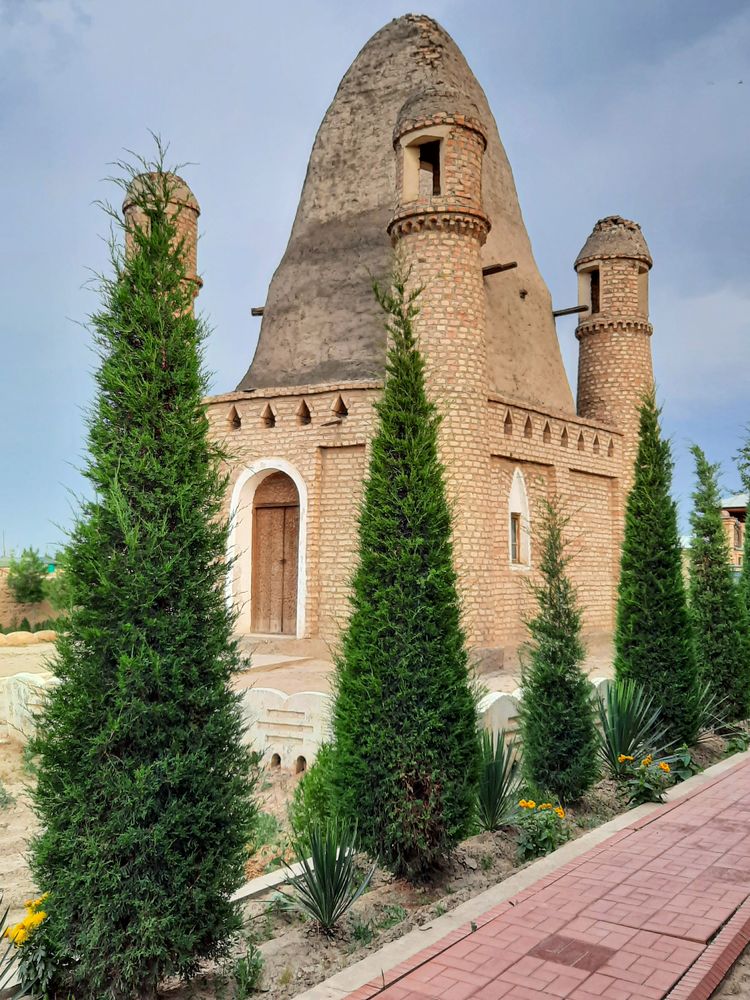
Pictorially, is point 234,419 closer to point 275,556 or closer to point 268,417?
point 268,417

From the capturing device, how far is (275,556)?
17.8 m

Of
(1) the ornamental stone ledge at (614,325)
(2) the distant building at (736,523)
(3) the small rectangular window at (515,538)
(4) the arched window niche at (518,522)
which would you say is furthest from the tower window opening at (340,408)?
(2) the distant building at (736,523)

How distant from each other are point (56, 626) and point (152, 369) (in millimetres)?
1463

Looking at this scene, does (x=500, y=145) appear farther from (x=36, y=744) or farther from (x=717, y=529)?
(x=36, y=744)

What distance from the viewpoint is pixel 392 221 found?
1553cm

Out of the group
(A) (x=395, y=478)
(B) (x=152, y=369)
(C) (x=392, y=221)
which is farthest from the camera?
(C) (x=392, y=221)

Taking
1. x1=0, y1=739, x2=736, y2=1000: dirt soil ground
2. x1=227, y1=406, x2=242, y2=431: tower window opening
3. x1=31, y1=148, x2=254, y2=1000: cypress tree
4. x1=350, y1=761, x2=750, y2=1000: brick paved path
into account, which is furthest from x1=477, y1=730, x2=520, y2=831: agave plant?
x1=227, y1=406, x2=242, y2=431: tower window opening

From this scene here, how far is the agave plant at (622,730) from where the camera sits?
8.84 metres

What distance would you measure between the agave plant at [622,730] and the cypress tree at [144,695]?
5.28m

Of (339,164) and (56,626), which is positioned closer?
(56,626)

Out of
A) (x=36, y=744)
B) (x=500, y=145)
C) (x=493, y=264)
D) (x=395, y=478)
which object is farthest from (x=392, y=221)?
(x=36, y=744)

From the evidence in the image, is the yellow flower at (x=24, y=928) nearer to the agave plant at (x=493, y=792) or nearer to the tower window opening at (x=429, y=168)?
the agave plant at (x=493, y=792)

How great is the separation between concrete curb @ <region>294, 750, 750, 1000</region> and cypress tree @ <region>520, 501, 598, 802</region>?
0.57m

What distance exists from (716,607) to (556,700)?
18.7 feet
